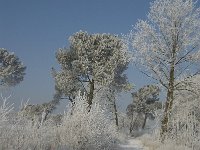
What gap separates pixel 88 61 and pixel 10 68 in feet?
62.1

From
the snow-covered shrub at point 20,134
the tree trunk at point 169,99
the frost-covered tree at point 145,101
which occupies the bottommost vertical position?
the snow-covered shrub at point 20,134

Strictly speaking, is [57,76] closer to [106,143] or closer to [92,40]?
[92,40]

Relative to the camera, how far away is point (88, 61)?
36031 mm

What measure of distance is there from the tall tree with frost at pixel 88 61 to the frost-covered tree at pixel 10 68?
47.5 ft

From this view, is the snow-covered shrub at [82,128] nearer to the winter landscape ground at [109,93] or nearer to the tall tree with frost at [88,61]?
the winter landscape ground at [109,93]

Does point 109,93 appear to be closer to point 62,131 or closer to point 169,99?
point 169,99

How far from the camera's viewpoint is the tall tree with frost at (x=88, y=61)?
3559 centimetres

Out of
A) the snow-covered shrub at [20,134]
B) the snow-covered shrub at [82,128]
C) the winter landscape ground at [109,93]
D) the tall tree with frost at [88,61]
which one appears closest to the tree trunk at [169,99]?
the winter landscape ground at [109,93]

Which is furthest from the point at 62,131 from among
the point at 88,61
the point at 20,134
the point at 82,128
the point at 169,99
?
the point at 88,61

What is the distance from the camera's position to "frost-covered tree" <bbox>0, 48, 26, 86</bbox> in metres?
51.1

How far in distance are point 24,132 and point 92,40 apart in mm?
29070

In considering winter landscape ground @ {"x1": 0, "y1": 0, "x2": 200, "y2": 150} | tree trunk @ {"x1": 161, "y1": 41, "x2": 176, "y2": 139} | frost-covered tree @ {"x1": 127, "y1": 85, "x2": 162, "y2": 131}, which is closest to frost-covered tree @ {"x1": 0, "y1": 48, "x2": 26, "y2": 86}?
winter landscape ground @ {"x1": 0, "y1": 0, "x2": 200, "y2": 150}

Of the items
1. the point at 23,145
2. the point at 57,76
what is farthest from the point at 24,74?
the point at 23,145

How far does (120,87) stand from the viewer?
135ft
